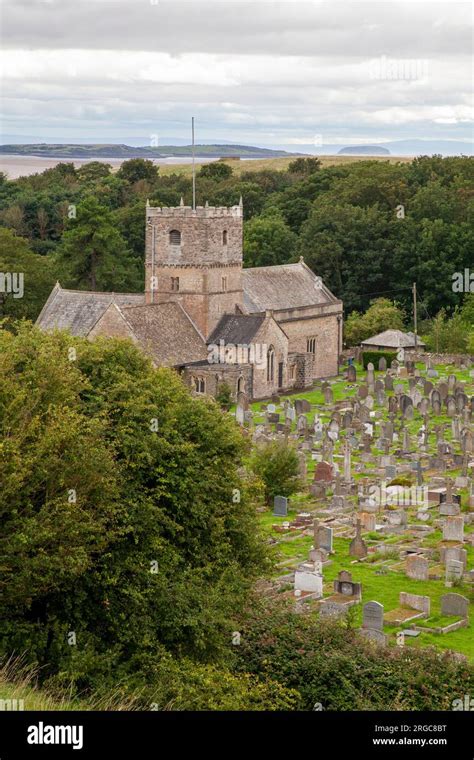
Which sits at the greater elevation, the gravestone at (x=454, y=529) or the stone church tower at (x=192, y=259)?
the stone church tower at (x=192, y=259)

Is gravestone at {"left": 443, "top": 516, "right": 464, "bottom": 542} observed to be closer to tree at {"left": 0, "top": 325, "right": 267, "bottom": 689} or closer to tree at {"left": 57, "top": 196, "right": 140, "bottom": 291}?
tree at {"left": 0, "top": 325, "right": 267, "bottom": 689}

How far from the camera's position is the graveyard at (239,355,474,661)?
23.8m

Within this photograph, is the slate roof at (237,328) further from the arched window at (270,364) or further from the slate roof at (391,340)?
the slate roof at (391,340)

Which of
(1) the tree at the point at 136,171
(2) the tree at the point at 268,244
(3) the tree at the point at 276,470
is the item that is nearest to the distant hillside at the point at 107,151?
(1) the tree at the point at 136,171

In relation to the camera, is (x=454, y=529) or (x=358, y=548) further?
(x=454, y=529)

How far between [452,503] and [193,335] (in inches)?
871

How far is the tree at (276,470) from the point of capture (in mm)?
33312

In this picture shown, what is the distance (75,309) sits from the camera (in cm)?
5450

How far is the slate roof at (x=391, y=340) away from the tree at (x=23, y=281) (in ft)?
58.0

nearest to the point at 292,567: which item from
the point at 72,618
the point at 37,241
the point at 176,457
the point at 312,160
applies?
the point at 176,457

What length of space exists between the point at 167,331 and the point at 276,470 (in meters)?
18.2

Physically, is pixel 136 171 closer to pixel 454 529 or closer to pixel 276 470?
pixel 276 470

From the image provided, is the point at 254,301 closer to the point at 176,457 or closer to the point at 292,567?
the point at 292,567

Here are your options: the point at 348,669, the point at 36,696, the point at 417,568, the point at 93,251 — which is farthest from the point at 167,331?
the point at 36,696
